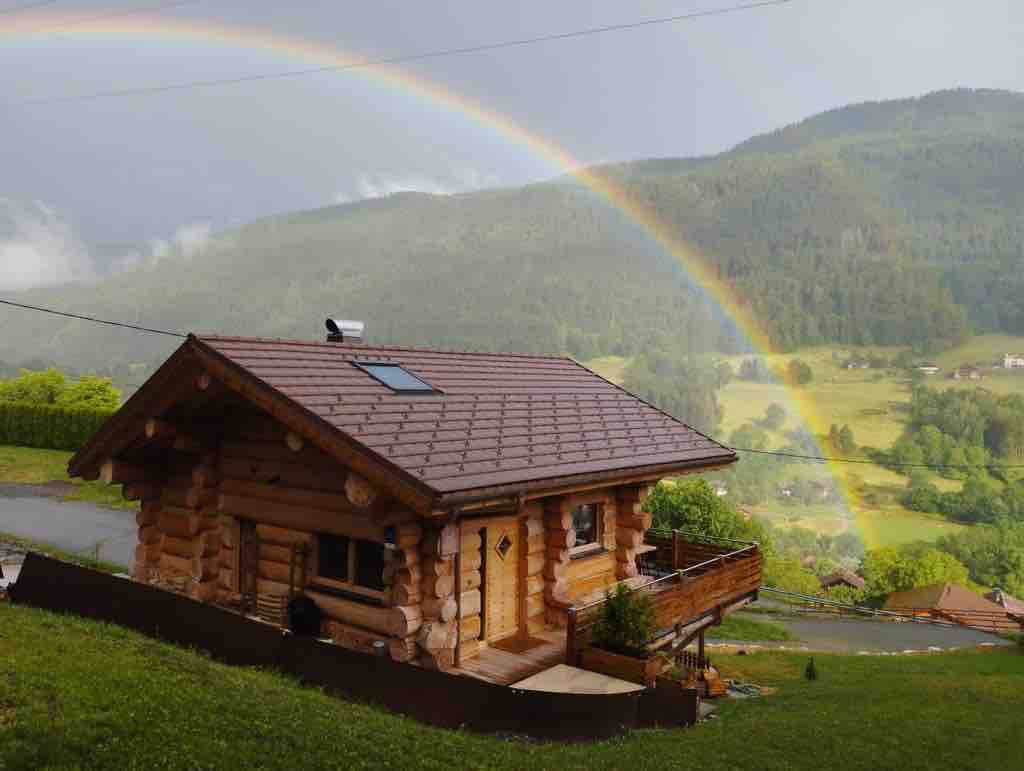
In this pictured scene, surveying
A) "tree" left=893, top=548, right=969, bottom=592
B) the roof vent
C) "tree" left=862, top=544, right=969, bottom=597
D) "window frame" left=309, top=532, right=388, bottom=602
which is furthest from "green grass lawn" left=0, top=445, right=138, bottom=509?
"tree" left=893, top=548, right=969, bottom=592

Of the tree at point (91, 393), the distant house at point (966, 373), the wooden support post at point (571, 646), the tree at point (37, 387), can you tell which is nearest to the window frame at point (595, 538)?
the wooden support post at point (571, 646)

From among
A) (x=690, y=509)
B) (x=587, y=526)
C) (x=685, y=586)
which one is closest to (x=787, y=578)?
(x=690, y=509)

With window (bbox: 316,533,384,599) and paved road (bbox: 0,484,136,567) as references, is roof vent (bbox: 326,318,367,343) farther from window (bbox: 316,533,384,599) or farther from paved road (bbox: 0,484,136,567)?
paved road (bbox: 0,484,136,567)

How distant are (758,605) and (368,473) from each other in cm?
3049

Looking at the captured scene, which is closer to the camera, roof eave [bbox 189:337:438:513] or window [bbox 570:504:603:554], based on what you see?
roof eave [bbox 189:337:438:513]

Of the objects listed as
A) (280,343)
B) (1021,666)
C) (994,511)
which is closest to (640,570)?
(280,343)

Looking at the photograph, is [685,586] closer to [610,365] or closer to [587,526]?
[587,526]

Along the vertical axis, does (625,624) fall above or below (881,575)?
above

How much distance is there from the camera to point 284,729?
23.5 ft

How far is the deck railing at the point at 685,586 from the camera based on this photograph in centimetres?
1095

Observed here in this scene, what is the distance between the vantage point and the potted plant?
10.2m

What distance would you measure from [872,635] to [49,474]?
34.1 m

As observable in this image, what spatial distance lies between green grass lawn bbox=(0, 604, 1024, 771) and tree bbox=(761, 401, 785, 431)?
177535 mm

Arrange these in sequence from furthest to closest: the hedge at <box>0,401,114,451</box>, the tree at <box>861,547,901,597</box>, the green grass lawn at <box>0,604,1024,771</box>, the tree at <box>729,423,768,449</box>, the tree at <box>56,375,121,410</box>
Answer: the tree at <box>729,423,768,449</box> < the tree at <box>861,547,901,597</box> < the tree at <box>56,375,121,410</box> < the hedge at <box>0,401,114,451</box> < the green grass lawn at <box>0,604,1024,771</box>
